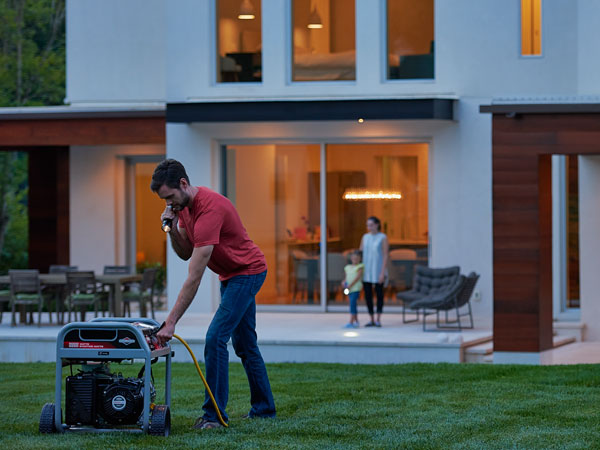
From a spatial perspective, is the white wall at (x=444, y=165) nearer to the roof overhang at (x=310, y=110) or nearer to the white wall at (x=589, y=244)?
the roof overhang at (x=310, y=110)

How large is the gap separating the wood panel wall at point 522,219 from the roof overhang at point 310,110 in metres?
3.35

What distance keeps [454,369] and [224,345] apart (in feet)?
13.5

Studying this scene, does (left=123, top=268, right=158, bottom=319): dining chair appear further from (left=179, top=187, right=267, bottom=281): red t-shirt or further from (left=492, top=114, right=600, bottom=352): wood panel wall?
(left=179, top=187, right=267, bottom=281): red t-shirt

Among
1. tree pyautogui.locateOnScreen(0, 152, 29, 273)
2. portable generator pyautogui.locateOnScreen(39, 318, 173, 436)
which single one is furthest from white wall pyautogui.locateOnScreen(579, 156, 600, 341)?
tree pyautogui.locateOnScreen(0, 152, 29, 273)

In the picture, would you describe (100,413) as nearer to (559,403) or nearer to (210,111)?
(559,403)

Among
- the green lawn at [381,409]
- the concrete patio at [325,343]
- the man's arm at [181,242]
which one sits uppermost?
the man's arm at [181,242]

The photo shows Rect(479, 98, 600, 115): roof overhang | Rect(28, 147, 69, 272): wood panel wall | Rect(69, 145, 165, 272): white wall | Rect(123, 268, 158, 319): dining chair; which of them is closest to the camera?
Rect(479, 98, 600, 115): roof overhang

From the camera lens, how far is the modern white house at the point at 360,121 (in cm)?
1541

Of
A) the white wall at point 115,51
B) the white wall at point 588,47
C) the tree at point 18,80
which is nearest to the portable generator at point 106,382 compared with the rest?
the white wall at point 588,47

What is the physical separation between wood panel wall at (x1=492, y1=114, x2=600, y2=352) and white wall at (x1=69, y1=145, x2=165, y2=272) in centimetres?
911

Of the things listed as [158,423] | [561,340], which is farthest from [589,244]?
[158,423]

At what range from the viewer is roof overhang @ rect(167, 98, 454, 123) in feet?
48.8

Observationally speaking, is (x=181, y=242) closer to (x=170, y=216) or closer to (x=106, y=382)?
(x=170, y=216)

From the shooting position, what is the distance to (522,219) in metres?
11.6
